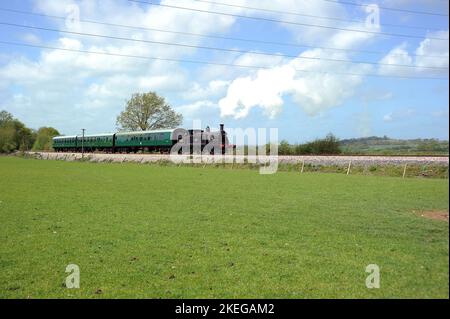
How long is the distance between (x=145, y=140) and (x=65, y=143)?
30206 millimetres

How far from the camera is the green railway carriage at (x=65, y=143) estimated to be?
235 feet

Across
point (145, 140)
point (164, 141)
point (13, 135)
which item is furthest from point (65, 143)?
point (164, 141)

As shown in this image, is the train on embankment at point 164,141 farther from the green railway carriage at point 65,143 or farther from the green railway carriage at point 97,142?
the green railway carriage at point 65,143

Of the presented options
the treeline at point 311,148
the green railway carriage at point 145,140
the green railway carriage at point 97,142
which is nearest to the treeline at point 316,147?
the treeline at point 311,148

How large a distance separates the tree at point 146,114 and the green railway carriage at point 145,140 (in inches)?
420

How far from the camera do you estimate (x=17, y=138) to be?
92.1 metres

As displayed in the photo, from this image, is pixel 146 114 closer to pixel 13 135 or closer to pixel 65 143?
pixel 65 143

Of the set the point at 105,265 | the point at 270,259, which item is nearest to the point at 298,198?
the point at 270,259

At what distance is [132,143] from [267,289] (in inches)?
2046

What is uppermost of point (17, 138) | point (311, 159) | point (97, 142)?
point (17, 138)

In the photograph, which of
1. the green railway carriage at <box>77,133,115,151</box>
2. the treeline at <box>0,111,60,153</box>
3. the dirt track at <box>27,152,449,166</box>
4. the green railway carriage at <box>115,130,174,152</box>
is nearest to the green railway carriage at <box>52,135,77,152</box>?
the green railway carriage at <box>77,133,115,151</box>

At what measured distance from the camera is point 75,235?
342 inches

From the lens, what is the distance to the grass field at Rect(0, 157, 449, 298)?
5.08 meters

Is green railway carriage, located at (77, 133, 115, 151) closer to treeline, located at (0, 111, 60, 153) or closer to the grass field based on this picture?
treeline, located at (0, 111, 60, 153)
